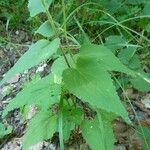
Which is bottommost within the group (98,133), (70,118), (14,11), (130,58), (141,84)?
(98,133)

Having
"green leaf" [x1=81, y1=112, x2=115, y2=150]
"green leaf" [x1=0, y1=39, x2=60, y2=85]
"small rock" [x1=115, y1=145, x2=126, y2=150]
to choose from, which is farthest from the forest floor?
"green leaf" [x1=0, y1=39, x2=60, y2=85]

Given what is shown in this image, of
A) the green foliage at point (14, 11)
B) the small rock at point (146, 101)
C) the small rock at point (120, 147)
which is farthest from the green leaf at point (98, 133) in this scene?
the green foliage at point (14, 11)

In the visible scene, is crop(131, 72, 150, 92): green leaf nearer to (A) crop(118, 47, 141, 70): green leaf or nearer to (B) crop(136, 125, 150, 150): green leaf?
(A) crop(118, 47, 141, 70): green leaf

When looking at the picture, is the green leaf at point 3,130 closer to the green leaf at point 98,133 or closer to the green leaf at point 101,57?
the green leaf at point 98,133

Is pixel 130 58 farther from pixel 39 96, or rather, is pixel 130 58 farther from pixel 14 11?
pixel 14 11

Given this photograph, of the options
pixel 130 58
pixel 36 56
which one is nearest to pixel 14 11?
pixel 130 58
